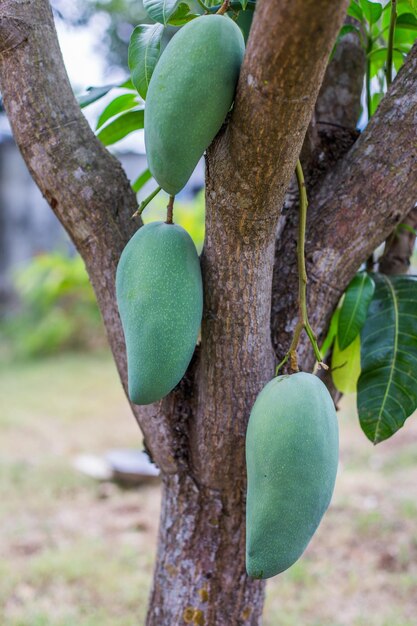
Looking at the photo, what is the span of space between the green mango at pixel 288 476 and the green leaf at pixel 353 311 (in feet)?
0.81

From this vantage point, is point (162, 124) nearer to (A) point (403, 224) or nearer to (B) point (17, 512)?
(A) point (403, 224)

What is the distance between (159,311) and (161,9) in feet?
1.10

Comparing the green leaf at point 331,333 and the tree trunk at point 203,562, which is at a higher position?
the green leaf at point 331,333

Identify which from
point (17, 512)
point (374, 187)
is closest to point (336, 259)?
point (374, 187)

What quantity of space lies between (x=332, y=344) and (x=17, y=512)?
1785 mm

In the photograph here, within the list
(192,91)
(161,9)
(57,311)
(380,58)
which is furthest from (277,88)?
(57,311)

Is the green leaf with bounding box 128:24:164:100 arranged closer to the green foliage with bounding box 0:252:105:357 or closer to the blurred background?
the blurred background

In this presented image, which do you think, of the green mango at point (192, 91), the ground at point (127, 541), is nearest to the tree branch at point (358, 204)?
the green mango at point (192, 91)

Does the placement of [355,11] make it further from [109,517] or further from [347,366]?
[109,517]

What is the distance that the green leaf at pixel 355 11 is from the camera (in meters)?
0.95

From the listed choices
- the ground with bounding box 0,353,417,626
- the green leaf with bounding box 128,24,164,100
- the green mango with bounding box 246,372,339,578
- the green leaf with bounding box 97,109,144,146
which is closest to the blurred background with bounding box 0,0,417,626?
the ground with bounding box 0,353,417,626

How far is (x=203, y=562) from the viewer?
95 cm

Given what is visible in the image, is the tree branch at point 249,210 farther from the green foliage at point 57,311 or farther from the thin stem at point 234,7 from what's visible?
the green foliage at point 57,311

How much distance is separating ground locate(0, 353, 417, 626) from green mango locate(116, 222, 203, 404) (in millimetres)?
1174
